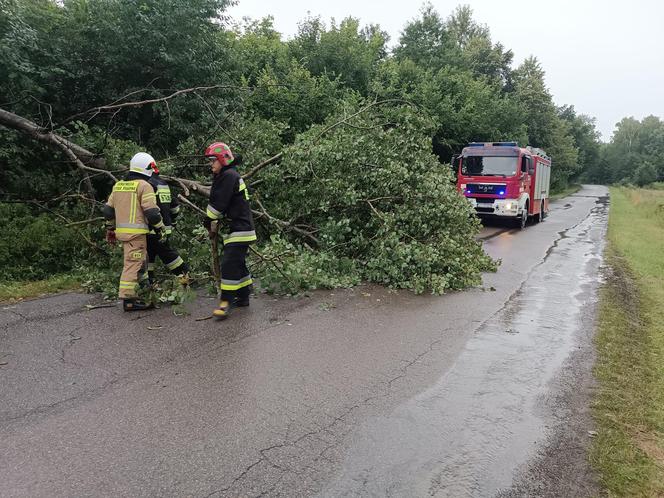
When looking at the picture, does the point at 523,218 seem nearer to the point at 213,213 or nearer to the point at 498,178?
the point at 498,178

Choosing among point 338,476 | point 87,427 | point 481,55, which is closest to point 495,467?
point 338,476

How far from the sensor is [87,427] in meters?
3.17

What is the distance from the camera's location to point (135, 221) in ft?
18.9

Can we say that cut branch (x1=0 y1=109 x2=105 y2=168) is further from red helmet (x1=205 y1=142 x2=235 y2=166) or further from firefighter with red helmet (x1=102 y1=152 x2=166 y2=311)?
red helmet (x1=205 y1=142 x2=235 y2=166)

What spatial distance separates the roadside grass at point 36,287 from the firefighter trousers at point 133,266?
132 centimetres

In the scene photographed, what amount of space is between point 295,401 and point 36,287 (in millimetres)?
4665

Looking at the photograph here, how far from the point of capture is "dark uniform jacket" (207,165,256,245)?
18.5 ft

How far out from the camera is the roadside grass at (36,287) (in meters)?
6.12

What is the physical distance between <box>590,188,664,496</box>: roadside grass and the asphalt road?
5.8 inches

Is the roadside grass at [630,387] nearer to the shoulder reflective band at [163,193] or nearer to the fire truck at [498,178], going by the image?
the shoulder reflective band at [163,193]

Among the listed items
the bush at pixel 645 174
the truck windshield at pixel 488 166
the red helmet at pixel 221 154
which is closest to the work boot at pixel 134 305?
the red helmet at pixel 221 154

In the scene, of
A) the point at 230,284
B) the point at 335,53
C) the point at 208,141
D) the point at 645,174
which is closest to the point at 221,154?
the point at 230,284

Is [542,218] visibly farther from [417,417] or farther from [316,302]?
[417,417]

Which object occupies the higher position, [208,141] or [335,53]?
[335,53]
